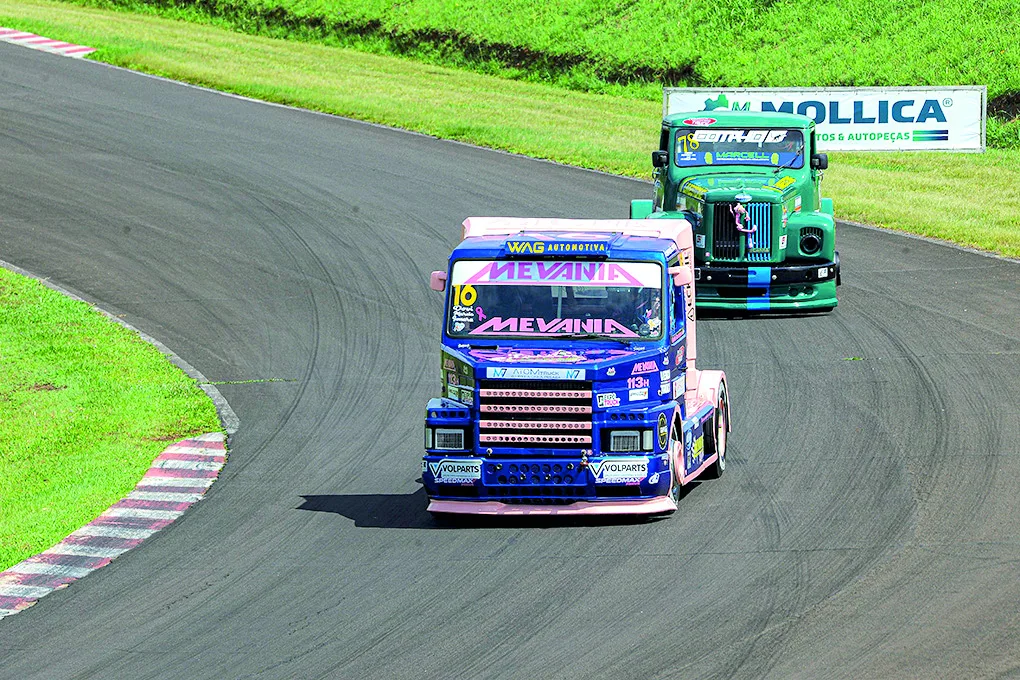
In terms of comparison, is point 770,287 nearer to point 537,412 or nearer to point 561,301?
point 561,301

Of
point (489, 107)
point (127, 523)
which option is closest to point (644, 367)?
point (127, 523)

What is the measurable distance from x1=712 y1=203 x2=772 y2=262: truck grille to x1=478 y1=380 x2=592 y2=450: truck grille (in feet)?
35.3

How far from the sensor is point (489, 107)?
4272 centimetres

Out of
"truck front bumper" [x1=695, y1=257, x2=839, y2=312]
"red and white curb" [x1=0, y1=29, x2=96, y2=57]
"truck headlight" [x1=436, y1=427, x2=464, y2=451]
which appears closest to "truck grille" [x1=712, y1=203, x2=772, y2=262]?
"truck front bumper" [x1=695, y1=257, x2=839, y2=312]

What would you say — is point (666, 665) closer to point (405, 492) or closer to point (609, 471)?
point (609, 471)

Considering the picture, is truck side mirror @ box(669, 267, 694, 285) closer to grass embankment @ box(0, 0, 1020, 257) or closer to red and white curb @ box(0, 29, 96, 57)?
grass embankment @ box(0, 0, 1020, 257)

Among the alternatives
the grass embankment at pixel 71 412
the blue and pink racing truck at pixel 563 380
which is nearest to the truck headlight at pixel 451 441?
the blue and pink racing truck at pixel 563 380

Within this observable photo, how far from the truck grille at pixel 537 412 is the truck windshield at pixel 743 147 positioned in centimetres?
1187

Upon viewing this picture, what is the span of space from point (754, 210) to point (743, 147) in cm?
136

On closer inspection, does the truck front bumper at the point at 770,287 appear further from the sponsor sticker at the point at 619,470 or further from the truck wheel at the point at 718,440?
the sponsor sticker at the point at 619,470

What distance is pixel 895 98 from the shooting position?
120 ft

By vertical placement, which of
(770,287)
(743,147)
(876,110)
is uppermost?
(876,110)

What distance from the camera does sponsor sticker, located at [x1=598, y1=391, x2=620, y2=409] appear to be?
13.9 m

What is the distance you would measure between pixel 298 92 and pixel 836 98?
1481 centimetres
